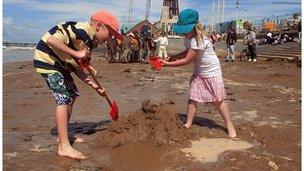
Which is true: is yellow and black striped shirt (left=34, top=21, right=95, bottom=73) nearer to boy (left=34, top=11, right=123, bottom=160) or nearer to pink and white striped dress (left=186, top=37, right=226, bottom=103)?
boy (left=34, top=11, right=123, bottom=160)

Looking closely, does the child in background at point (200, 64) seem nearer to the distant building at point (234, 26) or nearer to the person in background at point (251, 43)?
the person in background at point (251, 43)

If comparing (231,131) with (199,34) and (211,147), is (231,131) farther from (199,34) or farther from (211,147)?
(199,34)

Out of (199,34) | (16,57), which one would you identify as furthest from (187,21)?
(16,57)

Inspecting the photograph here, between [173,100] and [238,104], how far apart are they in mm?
1223

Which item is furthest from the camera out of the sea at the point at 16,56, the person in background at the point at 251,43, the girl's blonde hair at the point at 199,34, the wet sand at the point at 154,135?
the sea at the point at 16,56

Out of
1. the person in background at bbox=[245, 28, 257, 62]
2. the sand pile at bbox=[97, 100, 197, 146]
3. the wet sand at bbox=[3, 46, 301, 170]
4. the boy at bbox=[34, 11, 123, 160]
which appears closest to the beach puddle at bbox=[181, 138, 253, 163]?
the wet sand at bbox=[3, 46, 301, 170]

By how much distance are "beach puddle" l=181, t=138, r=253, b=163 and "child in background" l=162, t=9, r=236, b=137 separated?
29cm

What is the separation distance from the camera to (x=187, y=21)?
5.21 meters

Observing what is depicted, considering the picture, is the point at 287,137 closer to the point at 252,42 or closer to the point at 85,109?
the point at 85,109

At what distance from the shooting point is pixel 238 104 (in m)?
7.81

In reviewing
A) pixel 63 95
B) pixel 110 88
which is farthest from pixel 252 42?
pixel 63 95

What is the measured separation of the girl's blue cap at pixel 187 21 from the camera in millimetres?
5182

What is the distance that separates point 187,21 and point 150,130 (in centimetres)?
127

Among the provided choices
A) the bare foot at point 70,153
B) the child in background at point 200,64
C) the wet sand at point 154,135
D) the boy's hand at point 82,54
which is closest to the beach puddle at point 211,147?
the wet sand at point 154,135
